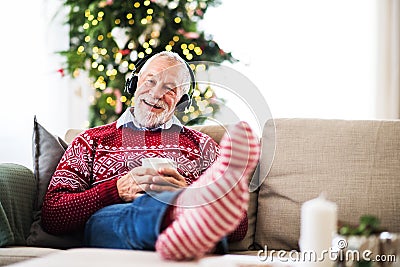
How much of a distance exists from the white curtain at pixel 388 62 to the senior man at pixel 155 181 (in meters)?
1.68

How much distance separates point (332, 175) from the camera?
230 cm

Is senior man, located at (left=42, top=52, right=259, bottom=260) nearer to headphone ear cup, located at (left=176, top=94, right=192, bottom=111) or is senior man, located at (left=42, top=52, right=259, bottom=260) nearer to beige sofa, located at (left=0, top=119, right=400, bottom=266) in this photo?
headphone ear cup, located at (left=176, top=94, right=192, bottom=111)

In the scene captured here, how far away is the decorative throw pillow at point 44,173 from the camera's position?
2184 mm

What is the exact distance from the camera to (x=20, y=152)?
3.42 meters

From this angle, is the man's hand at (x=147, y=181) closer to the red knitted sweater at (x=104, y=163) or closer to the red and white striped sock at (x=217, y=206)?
the red knitted sweater at (x=104, y=163)

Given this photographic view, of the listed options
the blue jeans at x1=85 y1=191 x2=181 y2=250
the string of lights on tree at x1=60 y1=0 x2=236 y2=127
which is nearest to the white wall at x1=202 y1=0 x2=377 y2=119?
the string of lights on tree at x1=60 y1=0 x2=236 y2=127

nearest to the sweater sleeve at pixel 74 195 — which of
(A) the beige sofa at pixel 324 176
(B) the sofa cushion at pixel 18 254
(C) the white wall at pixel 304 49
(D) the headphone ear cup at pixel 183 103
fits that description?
(B) the sofa cushion at pixel 18 254

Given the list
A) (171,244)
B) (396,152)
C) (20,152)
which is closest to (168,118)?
(396,152)

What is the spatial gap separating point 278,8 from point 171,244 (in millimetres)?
2662

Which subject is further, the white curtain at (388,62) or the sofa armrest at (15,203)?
the white curtain at (388,62)

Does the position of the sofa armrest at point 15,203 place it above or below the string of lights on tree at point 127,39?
below

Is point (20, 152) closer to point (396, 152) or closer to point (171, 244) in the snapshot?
point (396, 152)

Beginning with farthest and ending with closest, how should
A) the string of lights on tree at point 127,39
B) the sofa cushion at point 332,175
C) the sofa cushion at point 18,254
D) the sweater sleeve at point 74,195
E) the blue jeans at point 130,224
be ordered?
the string of lights on tree at point 127,39, the sofa cushion at point 332,175, the sweater sleeve at point 74,195, the sofa cushion at point 18,254, the blue jeans at point 130,224

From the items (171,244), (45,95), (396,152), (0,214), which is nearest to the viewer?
(171,244)
